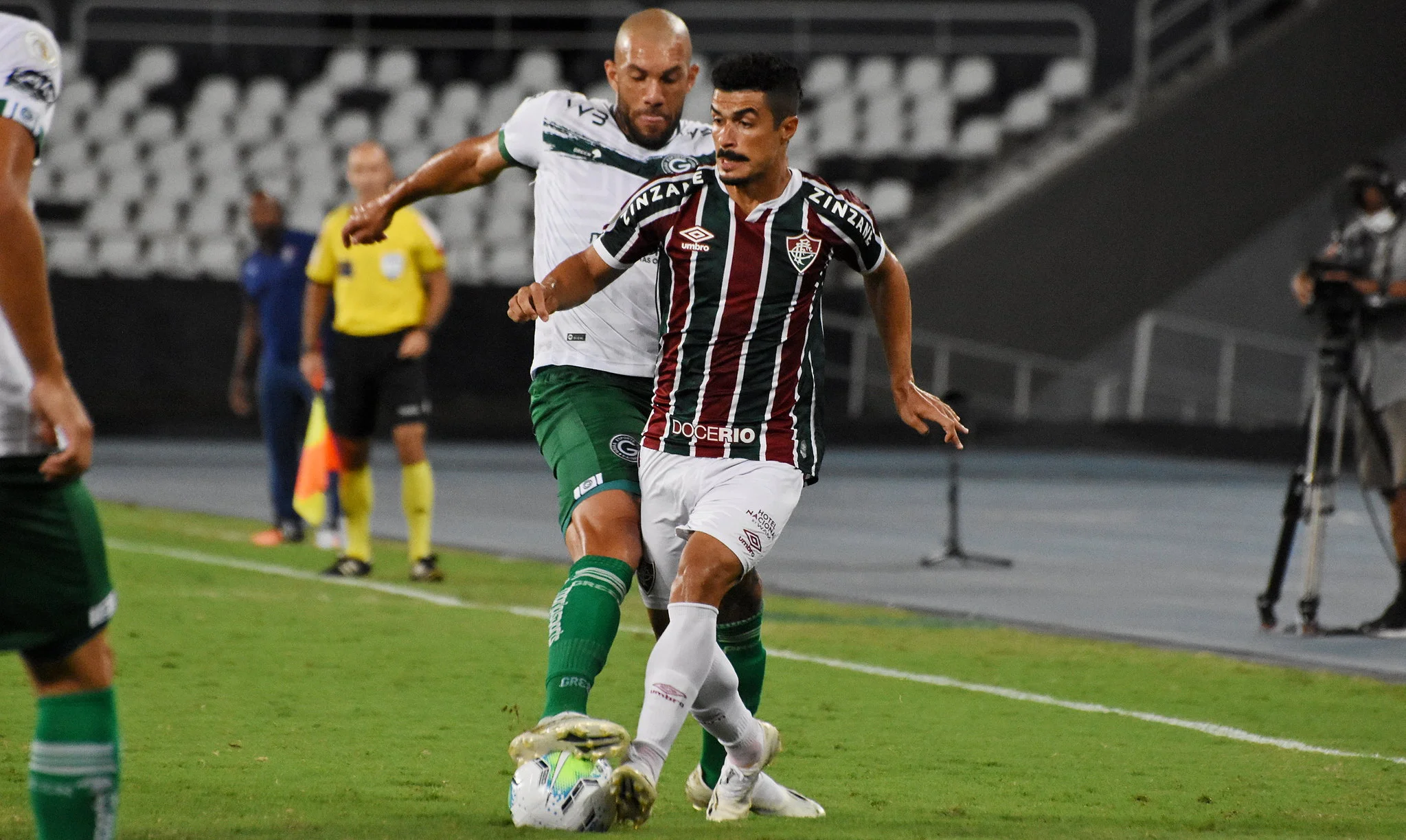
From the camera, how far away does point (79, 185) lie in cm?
2477

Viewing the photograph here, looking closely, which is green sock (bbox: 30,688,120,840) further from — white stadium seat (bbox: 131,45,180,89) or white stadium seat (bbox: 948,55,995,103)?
white stadium seat (bbox: 131,45,180,89)

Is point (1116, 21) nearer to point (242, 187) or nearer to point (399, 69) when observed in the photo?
point (399, 69)

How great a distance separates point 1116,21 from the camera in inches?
1030

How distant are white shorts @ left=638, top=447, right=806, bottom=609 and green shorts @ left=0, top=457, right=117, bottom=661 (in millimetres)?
1616

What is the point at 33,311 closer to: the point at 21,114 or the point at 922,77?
the point at 21,114

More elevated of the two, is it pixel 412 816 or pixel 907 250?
pixel 907 250

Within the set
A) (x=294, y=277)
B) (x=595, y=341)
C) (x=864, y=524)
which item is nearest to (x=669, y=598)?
(x=595, y=341)

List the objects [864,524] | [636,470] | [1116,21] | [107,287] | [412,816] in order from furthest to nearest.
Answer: [1116,21] → [107,287] → [864,524] → [636,470] → [412,816]

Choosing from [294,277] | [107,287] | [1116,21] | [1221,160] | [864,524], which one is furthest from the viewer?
[1116,21]

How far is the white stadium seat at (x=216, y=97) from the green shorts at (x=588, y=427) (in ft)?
69.9

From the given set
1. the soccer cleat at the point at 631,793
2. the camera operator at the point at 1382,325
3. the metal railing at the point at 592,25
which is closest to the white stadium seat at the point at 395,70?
the metal railing at the point at 592,25

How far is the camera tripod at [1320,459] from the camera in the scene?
29.4 ft

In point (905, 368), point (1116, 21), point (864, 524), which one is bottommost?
point (864, 524)

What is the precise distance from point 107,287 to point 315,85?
5248 millimetres
